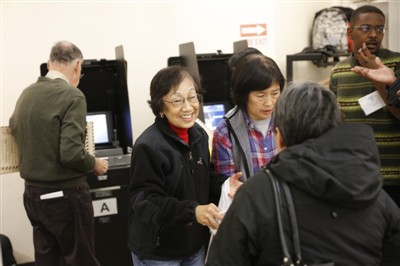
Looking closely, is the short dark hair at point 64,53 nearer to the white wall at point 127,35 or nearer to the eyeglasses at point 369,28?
the white wall at point 127,35

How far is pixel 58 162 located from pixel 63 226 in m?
0.40

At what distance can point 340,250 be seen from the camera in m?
1.17

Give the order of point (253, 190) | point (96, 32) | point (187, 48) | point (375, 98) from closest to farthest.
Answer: point (253, 190) → point (375, 98) → point (187, 48) → point (96, 32)

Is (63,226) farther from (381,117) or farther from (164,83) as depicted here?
(381,117)

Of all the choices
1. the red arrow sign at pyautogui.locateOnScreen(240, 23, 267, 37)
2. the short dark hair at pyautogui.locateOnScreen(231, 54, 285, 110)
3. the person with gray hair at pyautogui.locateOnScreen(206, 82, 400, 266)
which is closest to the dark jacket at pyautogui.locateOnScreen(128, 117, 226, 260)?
the short dark hair at pyautogui.locateOnScreen(231, 54, 285, 110)

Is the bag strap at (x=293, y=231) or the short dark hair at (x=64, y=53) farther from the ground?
the short dark hair at (x=64, y=53)

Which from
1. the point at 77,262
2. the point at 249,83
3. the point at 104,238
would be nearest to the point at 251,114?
the point at 249,83

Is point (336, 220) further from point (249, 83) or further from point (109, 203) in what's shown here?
point (109, 203)

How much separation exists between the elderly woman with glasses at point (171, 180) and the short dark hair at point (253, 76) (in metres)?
0.18

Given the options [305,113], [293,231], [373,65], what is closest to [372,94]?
[373,65]

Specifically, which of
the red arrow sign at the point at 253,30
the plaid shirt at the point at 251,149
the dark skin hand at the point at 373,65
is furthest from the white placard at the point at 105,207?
the red arrow sign at the point at 253,30

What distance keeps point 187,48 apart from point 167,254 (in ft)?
7.47

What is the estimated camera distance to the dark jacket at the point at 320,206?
1123 mm

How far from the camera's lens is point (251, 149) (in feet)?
5.90
